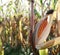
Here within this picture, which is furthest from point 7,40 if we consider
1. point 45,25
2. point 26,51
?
point 45,25

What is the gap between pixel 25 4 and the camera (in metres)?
1.77

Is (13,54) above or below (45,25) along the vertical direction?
below

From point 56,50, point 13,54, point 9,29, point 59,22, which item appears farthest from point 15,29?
point 59,22

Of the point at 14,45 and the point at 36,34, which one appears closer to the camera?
the point at 36,34

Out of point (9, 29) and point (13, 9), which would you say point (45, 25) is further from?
point (13, 9)

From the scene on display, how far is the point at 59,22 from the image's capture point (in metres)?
1.07

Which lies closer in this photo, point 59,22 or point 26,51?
point 59,22

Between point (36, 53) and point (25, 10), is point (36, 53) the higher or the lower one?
the lower one

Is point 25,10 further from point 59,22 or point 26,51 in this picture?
point 59,22

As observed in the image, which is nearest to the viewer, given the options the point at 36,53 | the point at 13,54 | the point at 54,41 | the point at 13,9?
the point at 54,41

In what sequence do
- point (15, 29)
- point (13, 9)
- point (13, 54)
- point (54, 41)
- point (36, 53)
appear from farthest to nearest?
point (13, 9), point (15, 29), point (13, 54), point (36, 53), point (54, 41)

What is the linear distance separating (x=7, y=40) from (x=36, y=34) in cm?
45

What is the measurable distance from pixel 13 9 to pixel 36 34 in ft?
2.48

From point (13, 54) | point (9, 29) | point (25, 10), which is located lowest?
point (13, 54)
